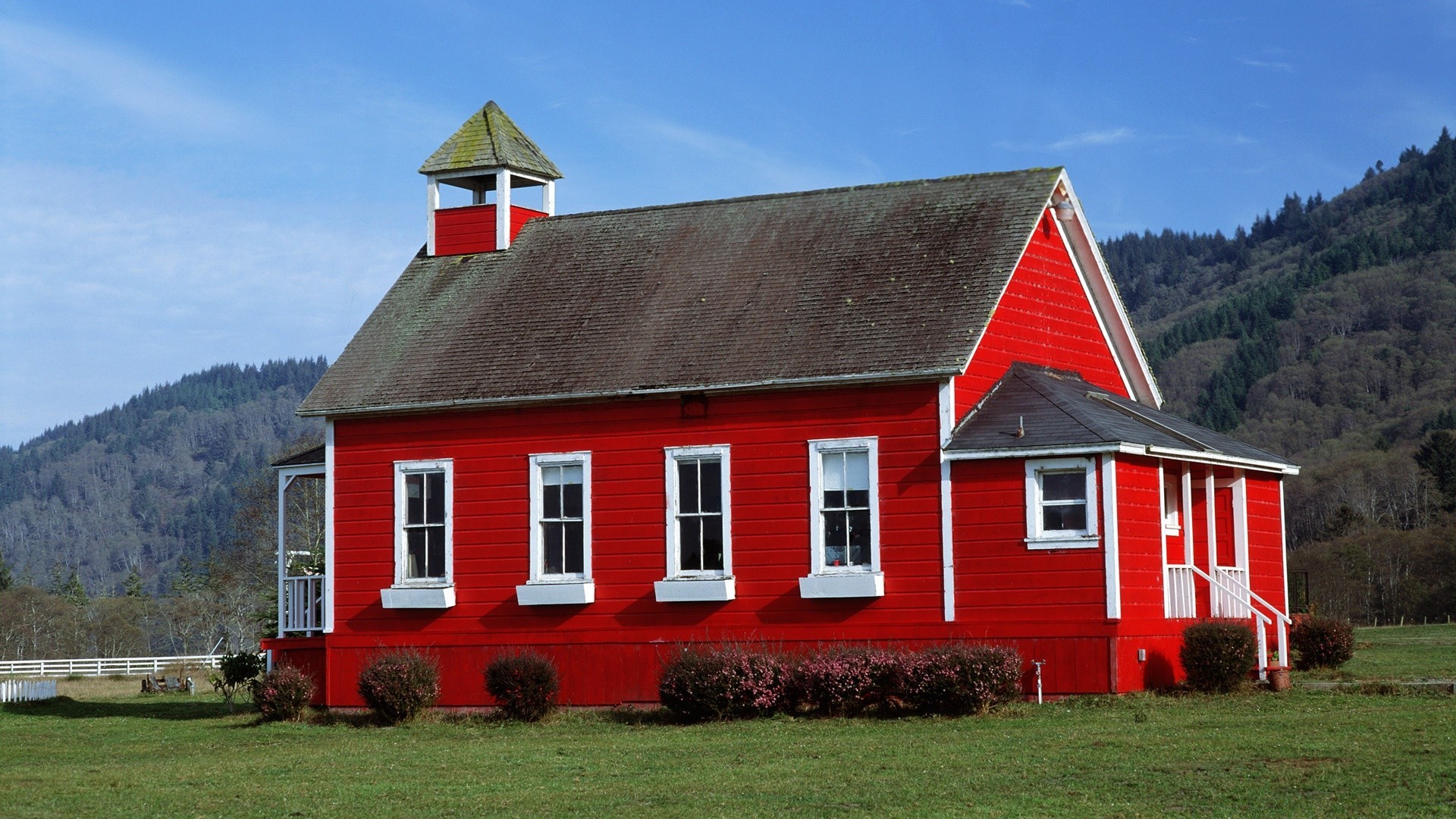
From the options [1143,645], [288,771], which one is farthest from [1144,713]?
[288,771]

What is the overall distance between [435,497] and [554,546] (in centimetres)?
222

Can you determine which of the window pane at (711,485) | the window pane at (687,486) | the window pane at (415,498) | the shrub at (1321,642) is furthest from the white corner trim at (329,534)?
the shrub at (1321,642)

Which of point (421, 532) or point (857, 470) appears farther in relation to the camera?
point (421, 532)

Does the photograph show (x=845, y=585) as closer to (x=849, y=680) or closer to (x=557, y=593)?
(x=849, y=680)

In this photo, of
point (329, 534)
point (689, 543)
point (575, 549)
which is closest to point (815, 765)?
point (689, 543)

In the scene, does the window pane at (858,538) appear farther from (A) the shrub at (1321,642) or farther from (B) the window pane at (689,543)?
(A) the shrub at (1321,642)

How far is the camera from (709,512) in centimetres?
2561

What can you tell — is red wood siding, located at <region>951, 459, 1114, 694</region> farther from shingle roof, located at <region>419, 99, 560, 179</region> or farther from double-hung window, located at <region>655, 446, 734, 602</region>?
shingle roof, located at <region>419, 99, 560, 179</region>

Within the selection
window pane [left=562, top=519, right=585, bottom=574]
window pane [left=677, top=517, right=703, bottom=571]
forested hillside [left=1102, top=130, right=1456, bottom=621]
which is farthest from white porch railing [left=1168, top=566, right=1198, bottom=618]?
forested hillside [left=1102, top=130, right=1456, bottom=621]

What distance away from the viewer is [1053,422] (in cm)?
2394

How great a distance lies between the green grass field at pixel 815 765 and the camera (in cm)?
1488

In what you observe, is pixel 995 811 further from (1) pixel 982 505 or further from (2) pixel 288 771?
(1) pixel 982 505

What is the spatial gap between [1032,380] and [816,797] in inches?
451

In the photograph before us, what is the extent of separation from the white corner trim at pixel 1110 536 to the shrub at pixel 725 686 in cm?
435
